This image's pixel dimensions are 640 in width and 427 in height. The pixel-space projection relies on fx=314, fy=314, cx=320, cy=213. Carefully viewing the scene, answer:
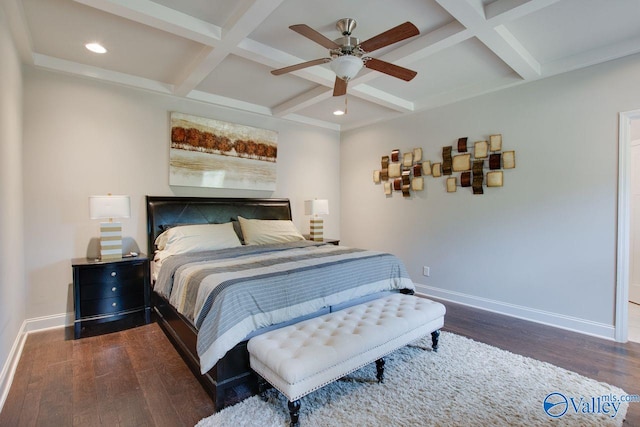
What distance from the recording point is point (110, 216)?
320 cm

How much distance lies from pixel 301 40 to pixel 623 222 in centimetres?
346

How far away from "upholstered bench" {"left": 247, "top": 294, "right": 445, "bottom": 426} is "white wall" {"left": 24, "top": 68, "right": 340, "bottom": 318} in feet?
8.79

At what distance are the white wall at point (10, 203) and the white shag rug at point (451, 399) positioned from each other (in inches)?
68.5

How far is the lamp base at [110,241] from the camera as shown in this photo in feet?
10.8

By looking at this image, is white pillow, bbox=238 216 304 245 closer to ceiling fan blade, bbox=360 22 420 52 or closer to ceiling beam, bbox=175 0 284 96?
ceiling beam, bbox=175 0 284 96

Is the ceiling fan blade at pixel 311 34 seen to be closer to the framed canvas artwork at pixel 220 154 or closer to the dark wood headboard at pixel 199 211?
the framed canvas artwork at pixel 220 154

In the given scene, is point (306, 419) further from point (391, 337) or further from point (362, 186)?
point (362, 186)

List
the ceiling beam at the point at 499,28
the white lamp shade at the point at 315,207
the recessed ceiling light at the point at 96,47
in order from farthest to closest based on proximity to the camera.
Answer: the white lamp shade at the point at 315,207 → the recessed ceiling light at the point at 96,47 → the ceiling beam at the point at 499,28

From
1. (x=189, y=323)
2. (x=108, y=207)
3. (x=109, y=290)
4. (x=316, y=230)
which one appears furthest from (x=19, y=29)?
(x=316, y=230)

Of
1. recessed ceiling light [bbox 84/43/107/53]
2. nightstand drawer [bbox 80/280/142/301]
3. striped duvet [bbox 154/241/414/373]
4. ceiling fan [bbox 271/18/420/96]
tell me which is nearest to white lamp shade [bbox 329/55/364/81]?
ceiling fan [bbox 271/18/420/96]

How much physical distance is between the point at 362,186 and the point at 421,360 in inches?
133

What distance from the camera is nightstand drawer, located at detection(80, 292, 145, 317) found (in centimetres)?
310

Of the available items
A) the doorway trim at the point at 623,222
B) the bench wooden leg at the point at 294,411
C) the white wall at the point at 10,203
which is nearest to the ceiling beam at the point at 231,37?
the white wall at the point at 10,203

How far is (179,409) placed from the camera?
78.4 inches
